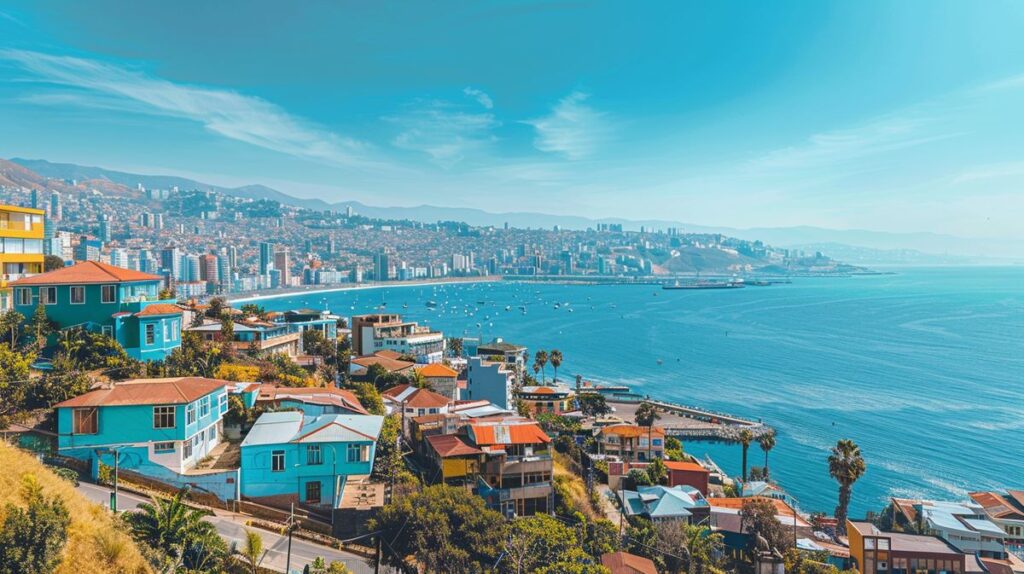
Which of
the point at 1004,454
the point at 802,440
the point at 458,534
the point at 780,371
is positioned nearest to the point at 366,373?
the point at 458,534

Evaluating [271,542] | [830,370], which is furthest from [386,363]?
[830,370]

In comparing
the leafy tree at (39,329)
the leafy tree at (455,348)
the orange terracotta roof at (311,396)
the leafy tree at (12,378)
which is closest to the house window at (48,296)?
the leafy tree at (39,329)

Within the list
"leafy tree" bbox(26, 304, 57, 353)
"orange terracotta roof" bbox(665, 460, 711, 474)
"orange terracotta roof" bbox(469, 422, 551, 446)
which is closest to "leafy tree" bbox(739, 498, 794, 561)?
"orange terracotta roof" bbox(665, 460, 711, 474)

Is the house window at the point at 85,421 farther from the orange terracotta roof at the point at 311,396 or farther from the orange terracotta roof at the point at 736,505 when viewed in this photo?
the orange terracotta roof at the point at 736,505

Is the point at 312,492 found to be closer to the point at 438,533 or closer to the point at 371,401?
the point at 438,533

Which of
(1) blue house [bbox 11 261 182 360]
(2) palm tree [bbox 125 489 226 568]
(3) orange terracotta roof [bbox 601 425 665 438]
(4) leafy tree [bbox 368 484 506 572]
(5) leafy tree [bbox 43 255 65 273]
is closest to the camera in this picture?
(2) palm tree [bbox 125 489 226 568]

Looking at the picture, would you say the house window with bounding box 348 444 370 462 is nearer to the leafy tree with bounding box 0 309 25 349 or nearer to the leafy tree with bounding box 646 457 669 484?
the leafy tree with bounding box 0 309 25 349
